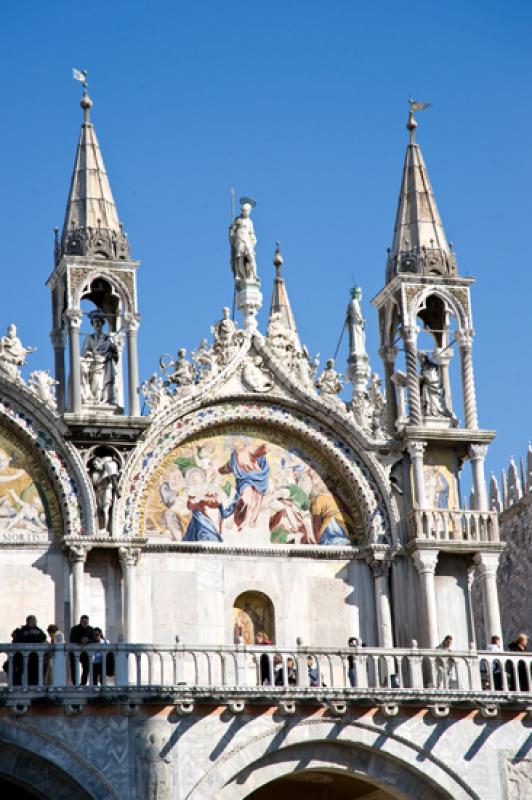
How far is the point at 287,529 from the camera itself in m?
28.1

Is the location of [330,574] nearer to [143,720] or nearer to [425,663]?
[425,663]

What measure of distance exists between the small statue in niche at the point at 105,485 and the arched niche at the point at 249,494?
20.5 inches

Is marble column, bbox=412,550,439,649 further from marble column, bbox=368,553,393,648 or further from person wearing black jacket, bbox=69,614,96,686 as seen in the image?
person wearing black jacket, bbox=69,614,96,686

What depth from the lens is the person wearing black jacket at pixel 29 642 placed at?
24281mm

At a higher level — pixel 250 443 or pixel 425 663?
pixel 250 443

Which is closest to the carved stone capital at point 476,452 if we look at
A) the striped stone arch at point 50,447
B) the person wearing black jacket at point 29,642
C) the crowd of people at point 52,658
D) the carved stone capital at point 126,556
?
the carved stone capital at point 126,556

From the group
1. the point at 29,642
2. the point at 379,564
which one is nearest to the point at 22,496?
the point at 29,642

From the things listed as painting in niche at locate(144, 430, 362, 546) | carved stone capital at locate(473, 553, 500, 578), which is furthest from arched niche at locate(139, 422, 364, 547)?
carved stone capital at locate(473, 553, 500, 578)

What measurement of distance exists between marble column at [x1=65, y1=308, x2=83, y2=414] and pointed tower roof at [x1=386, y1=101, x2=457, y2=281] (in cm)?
473

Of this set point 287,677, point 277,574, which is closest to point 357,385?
point 277,574

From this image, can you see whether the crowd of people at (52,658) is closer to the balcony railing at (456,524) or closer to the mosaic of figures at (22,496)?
the mosaic of figures at (22,496)

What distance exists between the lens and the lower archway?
2702cm

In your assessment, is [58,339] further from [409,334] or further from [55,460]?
[409,334]

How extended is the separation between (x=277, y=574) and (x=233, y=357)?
2.96m
